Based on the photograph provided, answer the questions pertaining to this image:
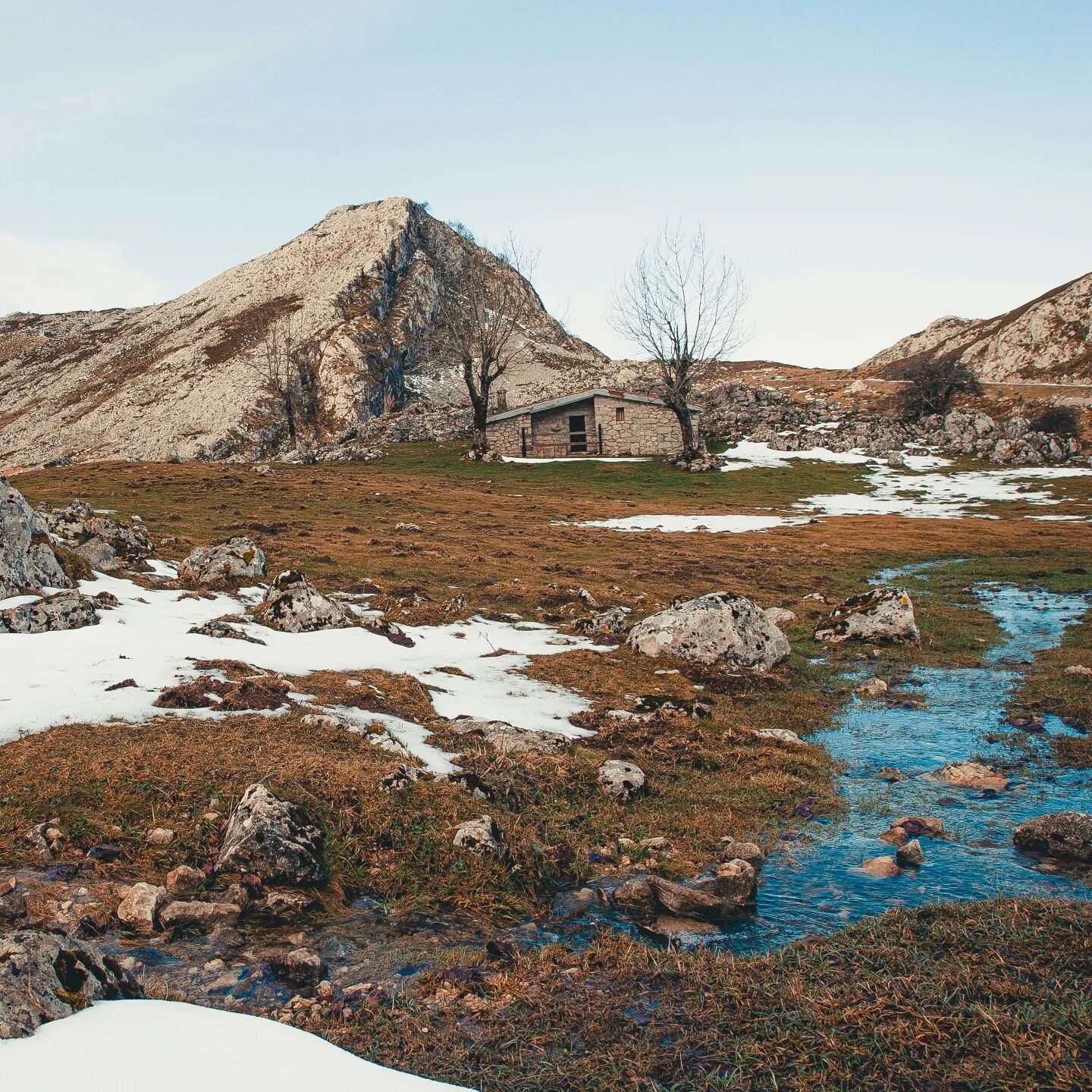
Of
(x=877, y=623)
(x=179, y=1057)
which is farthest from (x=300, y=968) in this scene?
(x=877, y=623)

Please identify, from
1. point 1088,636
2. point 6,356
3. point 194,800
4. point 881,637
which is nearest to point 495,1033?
point 194,800

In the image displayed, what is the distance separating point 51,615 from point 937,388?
265ft

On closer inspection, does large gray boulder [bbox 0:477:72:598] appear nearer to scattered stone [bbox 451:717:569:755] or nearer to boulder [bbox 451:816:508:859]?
Result: scattered stone [bbox 451:717:569:755]

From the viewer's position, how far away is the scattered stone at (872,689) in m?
14.9

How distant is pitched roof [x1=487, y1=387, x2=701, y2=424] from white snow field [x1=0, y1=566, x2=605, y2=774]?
5347 cm

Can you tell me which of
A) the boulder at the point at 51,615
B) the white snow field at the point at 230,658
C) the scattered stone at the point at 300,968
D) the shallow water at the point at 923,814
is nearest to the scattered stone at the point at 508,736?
the white snow field at the point at 230,658

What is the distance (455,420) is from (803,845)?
236 ft

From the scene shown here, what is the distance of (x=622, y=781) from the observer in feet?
32.7

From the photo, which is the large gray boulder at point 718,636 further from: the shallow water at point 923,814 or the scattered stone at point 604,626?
the shallow water at point 923,814

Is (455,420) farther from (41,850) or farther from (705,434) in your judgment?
(41,850)

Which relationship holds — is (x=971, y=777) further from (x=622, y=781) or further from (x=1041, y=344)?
(x=1041, y=344)

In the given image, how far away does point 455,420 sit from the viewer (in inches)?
3073

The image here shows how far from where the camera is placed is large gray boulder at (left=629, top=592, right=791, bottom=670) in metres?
16.4

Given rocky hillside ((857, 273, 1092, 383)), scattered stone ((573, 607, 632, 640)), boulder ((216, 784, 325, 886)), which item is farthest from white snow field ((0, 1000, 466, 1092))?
rocky hillside ((857, 273, 1092, 383))
